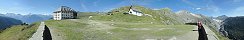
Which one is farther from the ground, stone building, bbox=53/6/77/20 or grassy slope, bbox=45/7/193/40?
stone building, bbox=53/6/77/20

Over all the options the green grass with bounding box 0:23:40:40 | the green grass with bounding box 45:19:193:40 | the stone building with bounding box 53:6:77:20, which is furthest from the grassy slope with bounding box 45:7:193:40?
the stone building with bounding box 53:6:77:20

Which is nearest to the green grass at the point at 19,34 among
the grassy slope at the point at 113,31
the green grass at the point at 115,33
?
the grassy slope at the point at 113,31

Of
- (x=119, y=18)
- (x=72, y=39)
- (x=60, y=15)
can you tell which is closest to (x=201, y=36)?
(x=72, y=39)

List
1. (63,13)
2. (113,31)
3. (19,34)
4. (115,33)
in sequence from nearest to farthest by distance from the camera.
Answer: (19,34) → (115,33) → (113,31) → (63,13)

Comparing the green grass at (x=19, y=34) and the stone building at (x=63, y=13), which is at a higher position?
the stone building at (x=63, y=13)

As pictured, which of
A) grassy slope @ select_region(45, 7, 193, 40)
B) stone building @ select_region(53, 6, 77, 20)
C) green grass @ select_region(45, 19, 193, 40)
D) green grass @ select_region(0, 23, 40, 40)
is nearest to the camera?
green grass @ select_region(0, 23, 40, 40)

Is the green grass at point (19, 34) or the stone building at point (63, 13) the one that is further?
the stone building at point (63, 13)

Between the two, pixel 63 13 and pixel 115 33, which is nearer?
pixel 115 33

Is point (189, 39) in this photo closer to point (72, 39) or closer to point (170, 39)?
point (170, 39)

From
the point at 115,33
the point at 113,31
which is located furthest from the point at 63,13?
the point at 115,33

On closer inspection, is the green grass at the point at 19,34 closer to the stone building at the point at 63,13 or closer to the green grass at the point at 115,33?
the green grass at the point at 115,33

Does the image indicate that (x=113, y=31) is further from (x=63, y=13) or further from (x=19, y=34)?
(x=63, y=13)

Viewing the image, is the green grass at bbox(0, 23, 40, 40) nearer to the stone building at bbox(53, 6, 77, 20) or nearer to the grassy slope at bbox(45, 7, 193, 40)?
the grassy slope at bbox(45, 7, 193, 40)

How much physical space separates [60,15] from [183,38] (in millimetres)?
87711
